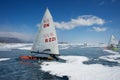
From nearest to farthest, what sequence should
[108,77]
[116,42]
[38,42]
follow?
[108,77] → [38,42] → [116,42]

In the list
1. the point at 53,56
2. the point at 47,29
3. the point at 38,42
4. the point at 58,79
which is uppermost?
the point at 47,29

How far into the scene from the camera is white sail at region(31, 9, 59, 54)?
3422 cm

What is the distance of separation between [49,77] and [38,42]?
1483 cm

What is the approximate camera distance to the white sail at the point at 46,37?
34.2m

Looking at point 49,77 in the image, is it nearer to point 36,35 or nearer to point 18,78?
point 18,78

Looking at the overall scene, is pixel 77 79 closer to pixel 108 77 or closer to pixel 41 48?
pixel 108 77

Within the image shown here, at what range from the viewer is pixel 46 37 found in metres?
34.3

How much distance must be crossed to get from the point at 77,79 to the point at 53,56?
58.6 feet

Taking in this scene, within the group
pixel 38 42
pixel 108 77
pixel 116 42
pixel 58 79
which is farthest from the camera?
pixel 116 42

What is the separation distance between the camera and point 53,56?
3584cm

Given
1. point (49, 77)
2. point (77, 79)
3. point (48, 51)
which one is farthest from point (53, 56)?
point (77, 79)

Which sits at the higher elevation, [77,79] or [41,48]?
[41,48]

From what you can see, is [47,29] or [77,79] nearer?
[77,79]

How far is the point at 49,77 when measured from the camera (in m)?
20.5
